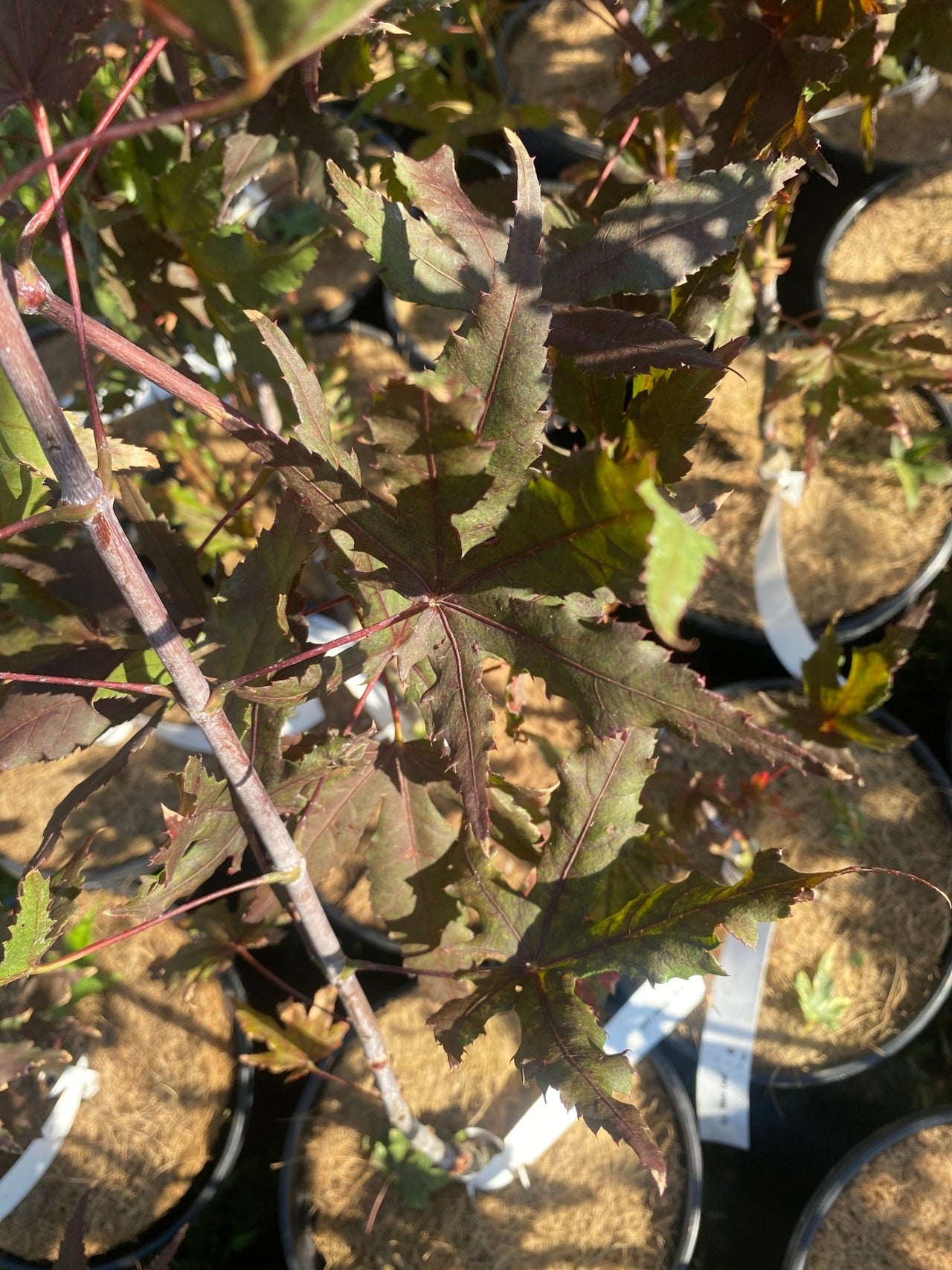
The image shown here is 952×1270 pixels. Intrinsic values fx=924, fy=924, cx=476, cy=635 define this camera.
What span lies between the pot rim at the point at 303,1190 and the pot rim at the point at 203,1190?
91 millimetres

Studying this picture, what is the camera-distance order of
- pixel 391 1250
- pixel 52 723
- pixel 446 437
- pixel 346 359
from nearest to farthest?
pixel 446 437 → pixel 52 723 → pixel 391 1250 → pixel 346 359

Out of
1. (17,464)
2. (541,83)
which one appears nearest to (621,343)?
(17,464)

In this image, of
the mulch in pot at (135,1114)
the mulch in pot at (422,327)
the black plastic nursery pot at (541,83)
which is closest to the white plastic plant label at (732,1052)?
the mulch in pot at (135,1114)

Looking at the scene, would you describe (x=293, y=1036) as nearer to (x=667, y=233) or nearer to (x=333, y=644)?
(x=333, y=644)

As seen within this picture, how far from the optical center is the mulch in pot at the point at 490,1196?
1.04 metres

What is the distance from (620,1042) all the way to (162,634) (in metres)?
0.67

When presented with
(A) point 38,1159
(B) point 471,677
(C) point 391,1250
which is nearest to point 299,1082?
(C) point 391,1250

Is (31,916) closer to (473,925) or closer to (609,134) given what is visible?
(473,925)

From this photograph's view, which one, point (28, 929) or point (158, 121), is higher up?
point (158, 121)

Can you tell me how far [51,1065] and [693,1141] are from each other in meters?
0.71

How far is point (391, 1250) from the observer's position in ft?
3.43

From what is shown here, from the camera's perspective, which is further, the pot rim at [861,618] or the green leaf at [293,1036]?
the pot rim at [861,618]

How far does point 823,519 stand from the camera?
1487 millimetres

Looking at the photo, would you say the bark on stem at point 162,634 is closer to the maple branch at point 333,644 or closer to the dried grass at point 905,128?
the maple branch at point 333,644
